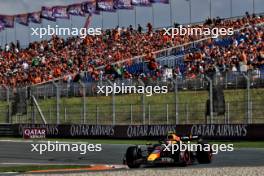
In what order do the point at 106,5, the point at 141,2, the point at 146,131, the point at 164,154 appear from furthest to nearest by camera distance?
the point at 106,5 → the point at 141,2 → the point at 146,131 → the point at 164,154

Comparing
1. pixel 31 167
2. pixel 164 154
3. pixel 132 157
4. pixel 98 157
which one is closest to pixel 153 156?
pixel 164 154

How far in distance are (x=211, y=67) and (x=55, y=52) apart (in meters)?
19.0

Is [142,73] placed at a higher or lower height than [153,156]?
higher

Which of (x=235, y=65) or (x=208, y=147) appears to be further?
(x=235, y=65)

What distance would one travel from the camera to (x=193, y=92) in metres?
28.2

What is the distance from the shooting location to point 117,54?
41375mm

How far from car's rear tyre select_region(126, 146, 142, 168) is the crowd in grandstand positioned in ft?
38.0

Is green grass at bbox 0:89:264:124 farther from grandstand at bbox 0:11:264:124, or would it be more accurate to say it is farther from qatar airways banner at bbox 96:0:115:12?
qatar airways banner at bbox 96:0:115:12

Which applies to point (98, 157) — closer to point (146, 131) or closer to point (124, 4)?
point (146, 131)

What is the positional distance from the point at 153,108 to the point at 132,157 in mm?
12010

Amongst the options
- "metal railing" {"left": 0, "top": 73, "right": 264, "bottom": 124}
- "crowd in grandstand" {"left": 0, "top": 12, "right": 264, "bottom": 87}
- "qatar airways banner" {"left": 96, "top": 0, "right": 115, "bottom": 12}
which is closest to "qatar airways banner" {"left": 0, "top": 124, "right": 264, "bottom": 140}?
"metal railing" {"left": 0, "top": 73, "right": 264, "bottom": 124}

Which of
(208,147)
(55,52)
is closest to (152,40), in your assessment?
(55,52)

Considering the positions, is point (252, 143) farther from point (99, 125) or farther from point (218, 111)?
point (99, 125)

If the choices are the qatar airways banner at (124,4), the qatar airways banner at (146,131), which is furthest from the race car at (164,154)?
the qatar airways banner at (124,4)
